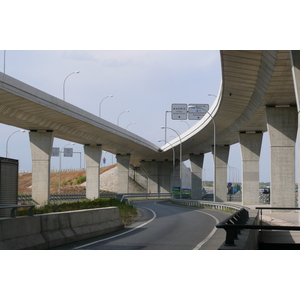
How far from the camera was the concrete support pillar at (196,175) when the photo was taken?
87750mm

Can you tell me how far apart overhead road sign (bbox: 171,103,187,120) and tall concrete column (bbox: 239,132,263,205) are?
9174 millimetres

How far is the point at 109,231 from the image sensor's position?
19.0 meters

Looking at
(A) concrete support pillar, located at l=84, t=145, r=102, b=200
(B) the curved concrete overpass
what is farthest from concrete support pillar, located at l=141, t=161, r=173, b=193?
(B) the curved concrete overpass

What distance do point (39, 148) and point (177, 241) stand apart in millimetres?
38659

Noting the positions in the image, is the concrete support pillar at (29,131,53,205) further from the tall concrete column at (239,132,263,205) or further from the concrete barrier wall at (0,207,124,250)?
the concrete barrier wall at (0,207,124,250)

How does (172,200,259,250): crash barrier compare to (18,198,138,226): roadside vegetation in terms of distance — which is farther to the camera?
(18,198,138,226): roadside vegetation

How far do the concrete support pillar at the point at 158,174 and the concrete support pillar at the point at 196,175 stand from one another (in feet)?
57.9

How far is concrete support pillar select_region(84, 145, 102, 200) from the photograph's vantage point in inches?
2800

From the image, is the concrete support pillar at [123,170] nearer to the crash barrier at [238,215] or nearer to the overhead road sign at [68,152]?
the overhead road sign at [68,152]

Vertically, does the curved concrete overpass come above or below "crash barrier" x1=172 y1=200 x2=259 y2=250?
above

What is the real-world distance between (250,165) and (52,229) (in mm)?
41289

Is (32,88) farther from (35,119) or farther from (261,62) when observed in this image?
A: (261,62)

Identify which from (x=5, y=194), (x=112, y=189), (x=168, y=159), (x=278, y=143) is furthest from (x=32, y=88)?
(x=112, y=189)

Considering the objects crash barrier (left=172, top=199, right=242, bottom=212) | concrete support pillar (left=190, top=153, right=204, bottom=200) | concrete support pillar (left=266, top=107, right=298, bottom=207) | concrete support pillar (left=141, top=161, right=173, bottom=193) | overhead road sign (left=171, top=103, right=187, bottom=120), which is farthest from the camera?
concrete support pillar (left=141, top=161, right=173, bottom=193)
